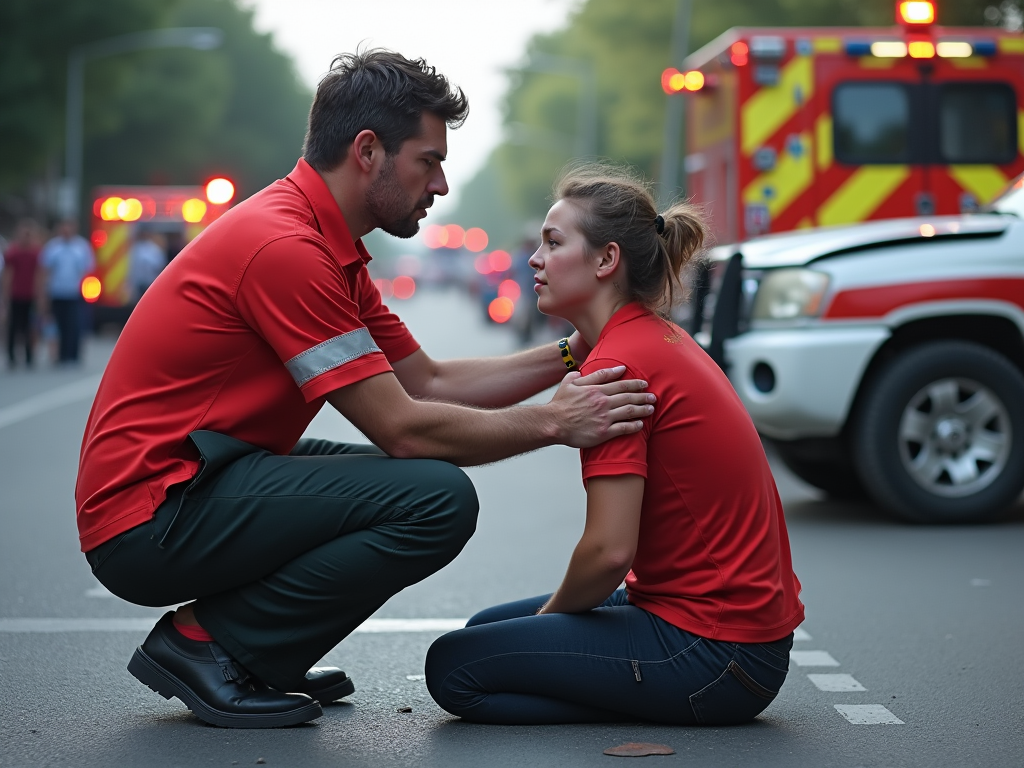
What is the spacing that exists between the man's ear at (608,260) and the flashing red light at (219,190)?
786 inches

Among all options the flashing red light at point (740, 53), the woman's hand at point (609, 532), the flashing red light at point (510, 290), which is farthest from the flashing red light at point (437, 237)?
the woman's hand at point (609, 532)

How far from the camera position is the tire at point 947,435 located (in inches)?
286

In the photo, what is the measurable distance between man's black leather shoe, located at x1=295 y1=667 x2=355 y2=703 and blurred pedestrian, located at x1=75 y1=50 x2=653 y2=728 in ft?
0.42

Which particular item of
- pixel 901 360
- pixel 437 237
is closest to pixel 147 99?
pixel 901 360

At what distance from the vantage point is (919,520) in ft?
24.1

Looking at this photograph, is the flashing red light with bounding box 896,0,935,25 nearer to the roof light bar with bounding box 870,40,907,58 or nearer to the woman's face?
the roof light bar with bounding box 870,40,907,58

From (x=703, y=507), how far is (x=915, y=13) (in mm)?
8503

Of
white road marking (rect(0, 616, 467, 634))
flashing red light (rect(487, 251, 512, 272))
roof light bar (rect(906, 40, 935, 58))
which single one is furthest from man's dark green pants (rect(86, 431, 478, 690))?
flashing red light (rect(487, 251, 512, 272))

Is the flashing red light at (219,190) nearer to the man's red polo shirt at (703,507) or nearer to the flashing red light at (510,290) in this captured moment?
the flashing red light at (510,290)

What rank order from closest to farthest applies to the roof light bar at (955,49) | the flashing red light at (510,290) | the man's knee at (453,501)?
the man's knee at (453,501)
the roof light bar at (955,49)
the flashing red light at (510,290)

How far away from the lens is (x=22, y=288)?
64.5 ft

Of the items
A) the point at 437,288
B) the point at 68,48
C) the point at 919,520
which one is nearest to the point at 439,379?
the point at 919,520

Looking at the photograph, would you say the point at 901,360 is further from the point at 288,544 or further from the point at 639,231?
the point at 288,544

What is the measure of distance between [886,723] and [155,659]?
1902 mm
